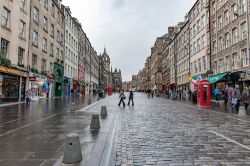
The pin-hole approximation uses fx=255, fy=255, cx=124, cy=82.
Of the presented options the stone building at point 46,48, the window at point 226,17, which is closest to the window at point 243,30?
the window at point 226,17

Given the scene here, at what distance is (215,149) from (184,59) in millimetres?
50037

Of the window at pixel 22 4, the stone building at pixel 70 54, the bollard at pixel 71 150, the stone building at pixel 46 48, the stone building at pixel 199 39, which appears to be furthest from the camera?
the stone building at pixel 70 54

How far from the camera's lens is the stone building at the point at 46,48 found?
30695mm

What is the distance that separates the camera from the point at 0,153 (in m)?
6.01

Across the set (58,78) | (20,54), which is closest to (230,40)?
(20,54)

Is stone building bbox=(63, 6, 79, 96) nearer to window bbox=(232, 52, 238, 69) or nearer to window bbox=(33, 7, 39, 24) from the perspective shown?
window bbox=(33, 7, 39, 24)

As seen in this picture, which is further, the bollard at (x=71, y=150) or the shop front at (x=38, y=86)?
the shop front at (x=38, y=86)

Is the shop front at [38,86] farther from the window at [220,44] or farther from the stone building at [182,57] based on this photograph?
the stone building at [182,57]

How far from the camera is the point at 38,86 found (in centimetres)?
3247

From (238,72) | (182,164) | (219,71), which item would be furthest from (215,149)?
(219,71)

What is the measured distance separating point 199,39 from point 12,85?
3095 cm

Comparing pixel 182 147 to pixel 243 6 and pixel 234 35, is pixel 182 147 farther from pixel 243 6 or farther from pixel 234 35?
pixel 234 35

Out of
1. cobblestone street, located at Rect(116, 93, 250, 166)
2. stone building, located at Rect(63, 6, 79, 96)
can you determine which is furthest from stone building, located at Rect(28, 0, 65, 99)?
cobblestone street, located at Rect(116, 93, 250, 166)

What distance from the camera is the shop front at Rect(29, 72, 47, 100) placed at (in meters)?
29.1
